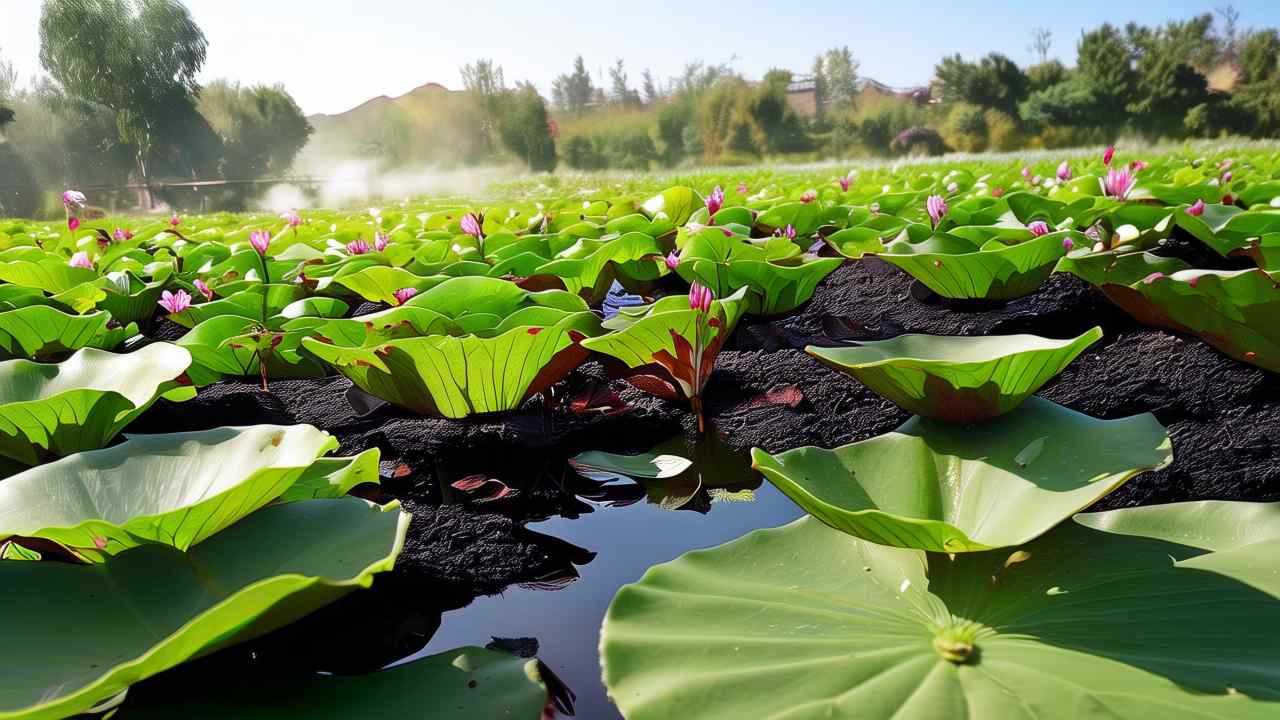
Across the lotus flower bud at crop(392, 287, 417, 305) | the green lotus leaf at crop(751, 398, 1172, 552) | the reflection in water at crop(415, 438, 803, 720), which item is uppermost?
the lotus flower bud at crop(392, 287, 417, 305)

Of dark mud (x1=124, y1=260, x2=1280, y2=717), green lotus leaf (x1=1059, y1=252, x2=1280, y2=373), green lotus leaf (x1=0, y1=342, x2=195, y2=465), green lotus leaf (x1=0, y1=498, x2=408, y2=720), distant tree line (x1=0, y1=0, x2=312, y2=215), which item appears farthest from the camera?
distant tree line (x1=0, y1=0, x2=312, y2=215)

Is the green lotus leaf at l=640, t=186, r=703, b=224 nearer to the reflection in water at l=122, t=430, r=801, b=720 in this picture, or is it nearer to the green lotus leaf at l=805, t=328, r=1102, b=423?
the reflection in water at l=122, t=430, r=801, b=720

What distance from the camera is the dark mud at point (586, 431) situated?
0.68 metres

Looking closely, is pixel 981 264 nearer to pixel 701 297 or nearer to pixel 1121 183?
pixel 701 297

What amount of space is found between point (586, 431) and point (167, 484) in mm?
531

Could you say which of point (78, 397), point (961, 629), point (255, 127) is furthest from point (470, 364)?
point (255, 127)

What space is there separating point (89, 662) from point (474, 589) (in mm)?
298

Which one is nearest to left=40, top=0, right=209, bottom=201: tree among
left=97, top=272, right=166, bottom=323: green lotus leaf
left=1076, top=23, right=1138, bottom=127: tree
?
left=97, top=272, right=166, bottom=323: green lotus leaf

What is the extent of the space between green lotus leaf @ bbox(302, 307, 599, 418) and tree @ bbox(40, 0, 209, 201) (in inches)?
1020

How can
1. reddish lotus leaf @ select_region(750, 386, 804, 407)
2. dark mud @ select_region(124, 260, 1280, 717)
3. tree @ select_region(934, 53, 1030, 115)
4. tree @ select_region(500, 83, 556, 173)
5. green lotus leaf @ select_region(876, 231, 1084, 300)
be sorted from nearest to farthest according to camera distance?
dark mud @ select_region(124, 260, 1280, 717) < reddish lotus leaf @ select_region(750, 386, 804, 407) < green lotus leaf @ select_region(876, 231, 1084, 300) < tree @ select_region(500, 83, 556, 173) < tree @ select_region(934, 53, 1030, 115)

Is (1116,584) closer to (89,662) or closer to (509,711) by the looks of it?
(509,711)

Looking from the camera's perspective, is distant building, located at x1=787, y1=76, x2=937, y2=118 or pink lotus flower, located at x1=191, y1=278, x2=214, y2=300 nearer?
pink lotus flower, located at x1=191, y1=278, x2=214, y2=300

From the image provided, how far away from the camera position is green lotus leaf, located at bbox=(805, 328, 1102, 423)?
2.27 feet

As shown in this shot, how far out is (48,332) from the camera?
1.32 m
